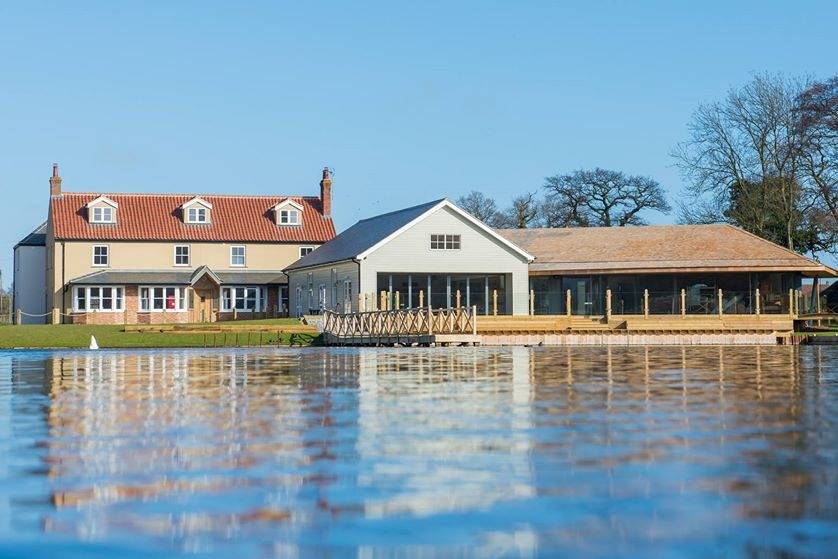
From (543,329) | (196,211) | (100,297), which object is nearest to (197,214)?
(196,211)

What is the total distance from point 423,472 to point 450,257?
1901 inches

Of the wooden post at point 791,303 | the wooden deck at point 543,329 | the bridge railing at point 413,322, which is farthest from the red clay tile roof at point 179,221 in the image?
the wooden post at point 791,303

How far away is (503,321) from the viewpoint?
168 feet

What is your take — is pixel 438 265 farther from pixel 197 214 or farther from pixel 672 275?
pixel 197 214

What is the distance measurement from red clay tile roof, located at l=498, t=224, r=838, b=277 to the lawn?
44.5 ft

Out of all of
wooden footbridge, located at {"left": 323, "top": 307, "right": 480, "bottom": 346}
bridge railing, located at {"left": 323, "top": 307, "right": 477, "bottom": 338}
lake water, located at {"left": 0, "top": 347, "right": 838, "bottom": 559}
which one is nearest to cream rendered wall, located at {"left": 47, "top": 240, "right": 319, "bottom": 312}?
bridge railing, located at {"left": 323, "top": 307, "right": 477, "bottom": 338}

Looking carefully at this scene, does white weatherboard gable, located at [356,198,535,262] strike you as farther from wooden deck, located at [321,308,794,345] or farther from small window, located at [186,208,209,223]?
small window, located at [186,208,209,223]

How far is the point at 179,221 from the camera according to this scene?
237 ft

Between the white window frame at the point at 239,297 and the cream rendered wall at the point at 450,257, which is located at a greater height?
the cream rendered wall at the point at 450,257

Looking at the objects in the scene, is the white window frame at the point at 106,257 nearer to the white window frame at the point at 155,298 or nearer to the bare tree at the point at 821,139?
the white window frame at the point at 155,298

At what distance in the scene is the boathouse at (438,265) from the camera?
56688 millimetres

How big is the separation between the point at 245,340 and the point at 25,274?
32.4 metres

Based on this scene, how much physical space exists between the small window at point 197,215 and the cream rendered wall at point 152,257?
190 cm

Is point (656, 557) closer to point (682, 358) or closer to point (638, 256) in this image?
point (682, 358)
